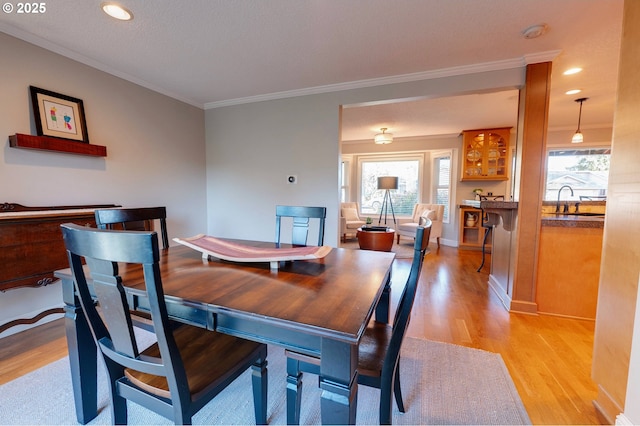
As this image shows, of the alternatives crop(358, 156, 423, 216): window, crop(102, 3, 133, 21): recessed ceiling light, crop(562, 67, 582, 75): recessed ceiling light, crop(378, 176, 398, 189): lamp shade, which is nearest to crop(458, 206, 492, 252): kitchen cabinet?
crop(358, 156, 423, 216): window

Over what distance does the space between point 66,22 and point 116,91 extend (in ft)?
2.76

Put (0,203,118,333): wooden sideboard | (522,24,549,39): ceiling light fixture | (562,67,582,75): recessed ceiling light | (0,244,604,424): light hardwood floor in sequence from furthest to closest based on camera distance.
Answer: (562,67,582,75): recessed ceiling light < (522,24,549,39): ceiling light fixture < (0,203,118,333): wooden sideboard < (0,244,604,424): light hardwood floor

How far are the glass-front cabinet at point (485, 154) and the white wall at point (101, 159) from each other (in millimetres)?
4702

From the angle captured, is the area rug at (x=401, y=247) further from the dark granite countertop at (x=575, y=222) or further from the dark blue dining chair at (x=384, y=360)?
the dark blue dining chair at (x=384, y=360)

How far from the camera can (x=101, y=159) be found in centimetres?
260

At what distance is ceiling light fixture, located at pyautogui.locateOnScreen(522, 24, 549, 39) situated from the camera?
1926 mm

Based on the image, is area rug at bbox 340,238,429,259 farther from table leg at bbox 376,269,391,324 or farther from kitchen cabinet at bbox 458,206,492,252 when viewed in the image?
table leg at bbox 376,269,391,324

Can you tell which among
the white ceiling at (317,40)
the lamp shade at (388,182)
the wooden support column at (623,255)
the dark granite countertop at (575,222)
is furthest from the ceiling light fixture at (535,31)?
the lamp shade at (388,182)

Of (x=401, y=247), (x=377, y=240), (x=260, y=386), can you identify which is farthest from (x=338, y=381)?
(x=401, y=247)

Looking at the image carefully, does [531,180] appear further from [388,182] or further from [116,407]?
[388,182]

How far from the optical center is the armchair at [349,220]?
5.82 metres

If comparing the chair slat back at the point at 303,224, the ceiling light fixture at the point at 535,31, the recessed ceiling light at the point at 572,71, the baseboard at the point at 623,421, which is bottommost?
the baseboard at the point at 623,421

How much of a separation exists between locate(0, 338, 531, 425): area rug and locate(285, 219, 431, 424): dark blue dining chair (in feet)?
1.09

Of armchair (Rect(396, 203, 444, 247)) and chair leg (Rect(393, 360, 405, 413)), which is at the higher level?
armchair (Rect(396, 203, 444, 247))
